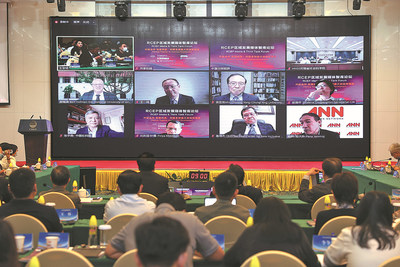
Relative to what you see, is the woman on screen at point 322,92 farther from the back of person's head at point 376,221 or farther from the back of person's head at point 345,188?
the back of person's head at point 376,221

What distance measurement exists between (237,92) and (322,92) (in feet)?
5.60

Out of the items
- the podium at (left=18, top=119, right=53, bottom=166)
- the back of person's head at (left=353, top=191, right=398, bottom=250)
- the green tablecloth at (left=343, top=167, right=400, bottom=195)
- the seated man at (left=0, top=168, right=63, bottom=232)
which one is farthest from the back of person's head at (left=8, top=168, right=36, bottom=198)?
the podium at (left=18, top=119, right=53, bottom=166)

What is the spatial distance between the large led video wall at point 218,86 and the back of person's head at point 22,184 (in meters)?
6.93

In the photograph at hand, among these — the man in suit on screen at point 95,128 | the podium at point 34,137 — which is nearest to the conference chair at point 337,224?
the podium at point 34,137

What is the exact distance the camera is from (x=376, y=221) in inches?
104

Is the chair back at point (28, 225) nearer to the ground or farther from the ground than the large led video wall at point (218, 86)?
nearer to the ground

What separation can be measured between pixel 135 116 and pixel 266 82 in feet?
8.94

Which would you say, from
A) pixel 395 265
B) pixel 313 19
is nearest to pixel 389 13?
pixel 313 19

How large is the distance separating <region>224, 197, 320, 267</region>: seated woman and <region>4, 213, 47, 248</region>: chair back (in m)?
1.35

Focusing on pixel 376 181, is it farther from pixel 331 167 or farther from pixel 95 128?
pixel 95 128

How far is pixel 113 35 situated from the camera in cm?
1052

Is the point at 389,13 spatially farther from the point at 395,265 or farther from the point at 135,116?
the point at 395,265

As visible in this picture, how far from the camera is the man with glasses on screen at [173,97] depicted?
10492 millimetres

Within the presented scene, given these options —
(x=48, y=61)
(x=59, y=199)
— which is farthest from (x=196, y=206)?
(x=48, y=61)
